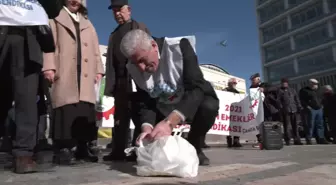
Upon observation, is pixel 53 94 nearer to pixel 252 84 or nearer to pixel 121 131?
pixel 121 131

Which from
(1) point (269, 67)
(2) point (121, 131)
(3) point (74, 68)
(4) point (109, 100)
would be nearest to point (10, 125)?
(3) point (74, 68)

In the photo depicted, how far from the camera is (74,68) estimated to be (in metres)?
3.44

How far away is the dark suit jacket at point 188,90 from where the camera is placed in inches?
94.7

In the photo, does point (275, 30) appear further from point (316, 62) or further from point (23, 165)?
point (23, 165)

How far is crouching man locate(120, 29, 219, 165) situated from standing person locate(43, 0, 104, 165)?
2.77 feet

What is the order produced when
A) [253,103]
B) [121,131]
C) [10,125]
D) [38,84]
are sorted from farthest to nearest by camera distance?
[253,103], [121,131], [10,125], [38,84]

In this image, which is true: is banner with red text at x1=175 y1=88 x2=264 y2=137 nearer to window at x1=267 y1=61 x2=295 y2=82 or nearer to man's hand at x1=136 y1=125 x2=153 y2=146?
man's hand at x1=136 y1=125 x2=153 y2=146

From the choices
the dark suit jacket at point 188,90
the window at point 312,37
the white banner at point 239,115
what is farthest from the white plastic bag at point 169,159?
the window at point 312,37

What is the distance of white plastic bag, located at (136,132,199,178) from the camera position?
2.11 m

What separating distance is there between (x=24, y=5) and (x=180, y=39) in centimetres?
116

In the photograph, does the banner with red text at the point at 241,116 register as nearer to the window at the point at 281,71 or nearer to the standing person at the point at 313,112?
the standing person at the point at 313,112

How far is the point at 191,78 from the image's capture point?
2.54 metres

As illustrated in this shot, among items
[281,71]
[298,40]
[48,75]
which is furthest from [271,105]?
[281,71]

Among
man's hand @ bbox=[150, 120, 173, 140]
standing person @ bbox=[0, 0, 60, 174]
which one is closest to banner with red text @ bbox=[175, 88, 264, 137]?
standing person @ bbox=[0, 0, 60, 174]
